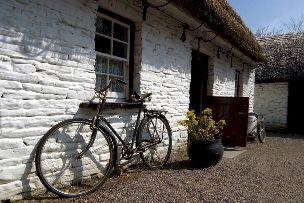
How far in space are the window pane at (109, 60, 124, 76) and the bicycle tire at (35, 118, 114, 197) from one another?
1.10m

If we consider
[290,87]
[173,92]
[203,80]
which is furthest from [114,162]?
[290,87]

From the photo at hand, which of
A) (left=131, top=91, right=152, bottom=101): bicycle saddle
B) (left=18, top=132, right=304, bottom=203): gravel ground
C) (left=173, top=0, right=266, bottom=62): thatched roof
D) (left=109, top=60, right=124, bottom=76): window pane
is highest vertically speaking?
(left=173, top=0, right=266, bottom=62): thatched roof

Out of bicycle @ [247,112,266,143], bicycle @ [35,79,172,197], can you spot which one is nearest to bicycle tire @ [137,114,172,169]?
bicycle @ [35,79,172,197]

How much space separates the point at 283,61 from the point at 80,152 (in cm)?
1288

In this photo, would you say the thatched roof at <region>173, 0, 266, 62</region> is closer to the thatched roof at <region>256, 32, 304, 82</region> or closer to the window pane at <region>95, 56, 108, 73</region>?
the window pane at <region>95, 56, 108, 73</region>

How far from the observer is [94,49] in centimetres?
445

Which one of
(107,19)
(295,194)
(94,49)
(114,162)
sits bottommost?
(295,194)

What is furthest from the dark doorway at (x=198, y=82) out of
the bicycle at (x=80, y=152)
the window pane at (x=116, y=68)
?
the bicycle at (x=80, y=152)

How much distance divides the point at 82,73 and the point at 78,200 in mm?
1542

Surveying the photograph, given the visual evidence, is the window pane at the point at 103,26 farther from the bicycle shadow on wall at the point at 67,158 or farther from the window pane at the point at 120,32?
the bicycle shadow on wall at the point at 67,158

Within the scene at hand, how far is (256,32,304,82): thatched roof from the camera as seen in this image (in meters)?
14.2

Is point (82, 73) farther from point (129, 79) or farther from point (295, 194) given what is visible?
point (295, 194)

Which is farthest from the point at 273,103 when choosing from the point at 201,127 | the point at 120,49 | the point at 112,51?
the point at 112,51

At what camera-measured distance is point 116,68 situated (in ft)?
17.0
